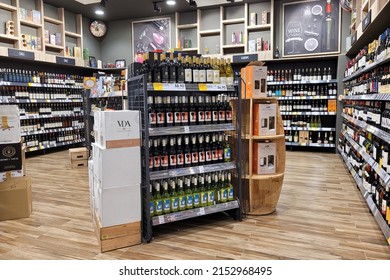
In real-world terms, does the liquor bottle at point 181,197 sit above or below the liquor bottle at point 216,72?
below

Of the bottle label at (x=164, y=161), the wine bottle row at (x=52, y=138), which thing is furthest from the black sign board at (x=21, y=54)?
the bottle label at (x=164, y=161)

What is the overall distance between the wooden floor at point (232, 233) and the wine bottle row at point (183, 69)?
1.50 meters

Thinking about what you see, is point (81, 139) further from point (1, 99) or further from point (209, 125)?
point (209, 125)

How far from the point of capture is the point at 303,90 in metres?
8.28

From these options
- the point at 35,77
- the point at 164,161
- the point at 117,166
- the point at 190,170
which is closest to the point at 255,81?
the point at 190,170

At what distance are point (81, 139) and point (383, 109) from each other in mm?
8087

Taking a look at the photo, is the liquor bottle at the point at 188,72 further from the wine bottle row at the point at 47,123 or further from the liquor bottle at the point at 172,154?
the wine bottle row at the point at 47,123

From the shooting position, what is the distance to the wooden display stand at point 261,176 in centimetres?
366

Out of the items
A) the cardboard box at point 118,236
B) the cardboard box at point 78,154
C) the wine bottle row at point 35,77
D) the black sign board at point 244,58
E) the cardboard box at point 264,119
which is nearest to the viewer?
the cardboard box at point 118,236

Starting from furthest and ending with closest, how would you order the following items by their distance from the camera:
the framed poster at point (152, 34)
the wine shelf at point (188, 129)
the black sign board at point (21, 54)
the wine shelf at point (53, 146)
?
the framed poster at point (152, 34) → the wine shelf at point (53, 146) → the black sign board at point (21, 54) → the wine shelf at point (188, 129)

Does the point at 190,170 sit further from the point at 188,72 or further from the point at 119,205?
the point at 188,72

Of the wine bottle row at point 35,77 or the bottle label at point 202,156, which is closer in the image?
the bottle label at point 202,156

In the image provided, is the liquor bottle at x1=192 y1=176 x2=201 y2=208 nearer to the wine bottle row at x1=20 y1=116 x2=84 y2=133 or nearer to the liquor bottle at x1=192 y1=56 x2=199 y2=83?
the liquor bottle at x1=192 y1=56 x2=199 y2=83

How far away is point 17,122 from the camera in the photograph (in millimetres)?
3842
